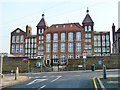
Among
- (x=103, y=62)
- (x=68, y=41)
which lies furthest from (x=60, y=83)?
(x=68, y=41)

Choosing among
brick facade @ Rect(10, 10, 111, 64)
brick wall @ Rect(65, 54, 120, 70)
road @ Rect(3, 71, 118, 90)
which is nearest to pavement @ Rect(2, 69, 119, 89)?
road @ Rect(3, 71, 118, 90)

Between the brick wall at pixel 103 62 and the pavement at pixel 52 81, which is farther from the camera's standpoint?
the brick wall at pixel 103 62

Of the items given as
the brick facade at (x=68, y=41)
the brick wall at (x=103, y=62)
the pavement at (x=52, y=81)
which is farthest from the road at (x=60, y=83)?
the brick facade at (x=68, y=41)

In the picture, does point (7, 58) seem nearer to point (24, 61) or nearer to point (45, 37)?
point (24, 61)

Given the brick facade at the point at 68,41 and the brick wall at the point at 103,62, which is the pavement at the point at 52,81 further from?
the brick facade at the point at 68,41

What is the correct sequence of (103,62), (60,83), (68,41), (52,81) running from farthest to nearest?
(68,41) → (103,62) → (52,81) → (60,83)

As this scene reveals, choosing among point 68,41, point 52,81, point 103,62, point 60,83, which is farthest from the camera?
point 68,41

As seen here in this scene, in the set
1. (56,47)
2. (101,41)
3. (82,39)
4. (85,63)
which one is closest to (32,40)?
(56,47)

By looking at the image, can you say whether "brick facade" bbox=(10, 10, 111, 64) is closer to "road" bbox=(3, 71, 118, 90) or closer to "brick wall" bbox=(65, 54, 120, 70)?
"brick wall" bbox=(65, 54, 120, 70)

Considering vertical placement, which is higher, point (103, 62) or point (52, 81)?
point (103, 62)

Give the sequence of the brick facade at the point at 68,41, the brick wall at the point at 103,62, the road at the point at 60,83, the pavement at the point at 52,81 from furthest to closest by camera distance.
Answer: the brick facade at the point at 68,41 → the brick wall at the point at 103,62 → the pavement at the point at 52,81 → the road at the point at 60,83

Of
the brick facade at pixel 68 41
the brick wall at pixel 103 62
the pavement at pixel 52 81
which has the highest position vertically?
the brick facade at pixel 68 41

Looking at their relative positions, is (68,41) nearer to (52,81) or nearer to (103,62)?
(103,62)

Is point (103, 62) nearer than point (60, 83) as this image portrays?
No
